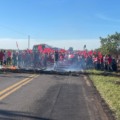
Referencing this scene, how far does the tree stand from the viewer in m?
58.1

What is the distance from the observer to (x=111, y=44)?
60.1 metres

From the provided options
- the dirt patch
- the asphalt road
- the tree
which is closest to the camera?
the asphalt road

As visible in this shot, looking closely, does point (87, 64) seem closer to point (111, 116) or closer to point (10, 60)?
point (10, 60)

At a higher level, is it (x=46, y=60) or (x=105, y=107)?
(x=46, y=60)

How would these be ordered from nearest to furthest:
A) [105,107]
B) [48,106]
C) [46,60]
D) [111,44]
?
1. [48,106]
2. [105,107]
3. [46,60]
4. [111,44]

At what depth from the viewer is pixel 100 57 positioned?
38.5 meters

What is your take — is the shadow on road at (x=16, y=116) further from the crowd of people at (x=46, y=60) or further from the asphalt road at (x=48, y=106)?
the crowd of people at (x=46, y=60)

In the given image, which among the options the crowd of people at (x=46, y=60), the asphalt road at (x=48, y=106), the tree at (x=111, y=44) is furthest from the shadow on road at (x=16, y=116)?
the tree at (x=111, y=44)

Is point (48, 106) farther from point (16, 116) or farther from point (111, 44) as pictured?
point (111, 44)

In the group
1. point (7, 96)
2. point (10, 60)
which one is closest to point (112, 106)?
point (7, 96)

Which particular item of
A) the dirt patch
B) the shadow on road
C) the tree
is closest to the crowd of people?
the tree

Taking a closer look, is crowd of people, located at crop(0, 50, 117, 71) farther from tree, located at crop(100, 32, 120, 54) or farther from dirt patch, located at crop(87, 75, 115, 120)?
dirt patch, located at crop(87, 75, 115, 120)

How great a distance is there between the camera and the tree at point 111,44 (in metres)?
58.1

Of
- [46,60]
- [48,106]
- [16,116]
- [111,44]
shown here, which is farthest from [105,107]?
[111,44]
